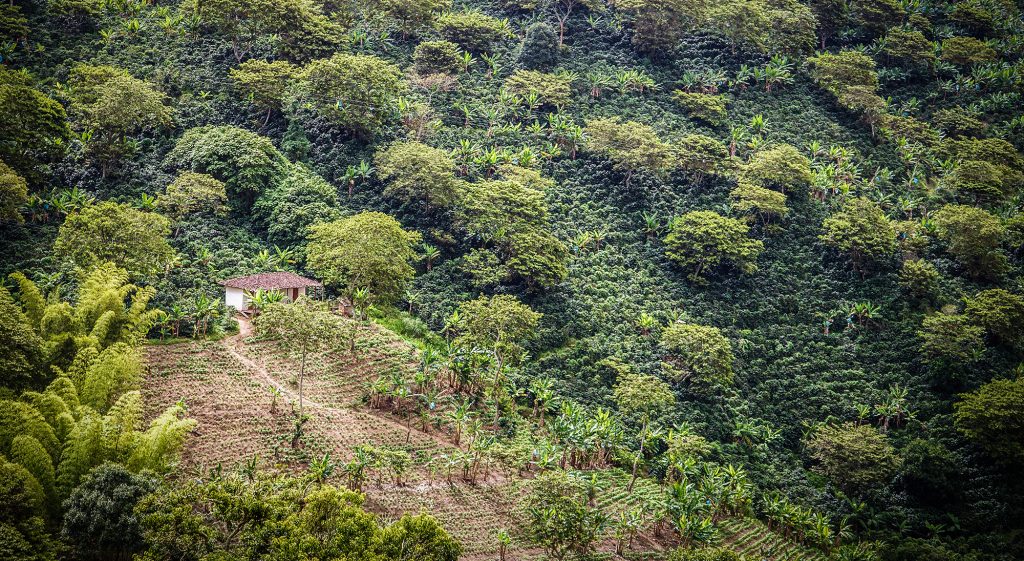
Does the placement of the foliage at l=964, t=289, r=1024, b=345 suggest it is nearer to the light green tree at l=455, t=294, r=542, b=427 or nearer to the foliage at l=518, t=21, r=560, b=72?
the light green tree at l=455, t=294, r=542, b=427

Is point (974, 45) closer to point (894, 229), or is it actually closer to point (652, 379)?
point (894, 229)

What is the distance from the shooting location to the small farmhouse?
112 ft

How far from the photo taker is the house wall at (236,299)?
34.4 m

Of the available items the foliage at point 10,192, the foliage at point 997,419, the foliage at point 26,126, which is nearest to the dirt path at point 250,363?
the foliage at point 10,192

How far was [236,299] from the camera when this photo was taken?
34.6 meters

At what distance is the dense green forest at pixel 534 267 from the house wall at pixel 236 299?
1.86 meters

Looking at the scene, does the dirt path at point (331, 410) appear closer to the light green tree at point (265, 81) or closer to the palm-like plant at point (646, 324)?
the palm-like plant at point (646, 324)

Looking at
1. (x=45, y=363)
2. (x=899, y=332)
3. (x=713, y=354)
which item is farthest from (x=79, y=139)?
(x=899, y=332)

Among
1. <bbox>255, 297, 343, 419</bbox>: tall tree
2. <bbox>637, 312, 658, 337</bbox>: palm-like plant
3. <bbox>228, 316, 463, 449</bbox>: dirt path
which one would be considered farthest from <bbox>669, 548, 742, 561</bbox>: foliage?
<bbox>637, 312, 658, 337</bbox>: palm-like plant

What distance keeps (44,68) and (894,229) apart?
182 ft

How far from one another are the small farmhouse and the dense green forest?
1388mm

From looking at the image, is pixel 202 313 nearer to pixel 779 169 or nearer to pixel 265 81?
pixel 265 81

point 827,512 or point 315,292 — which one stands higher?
point 315,292

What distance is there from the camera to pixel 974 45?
58.0 meters
